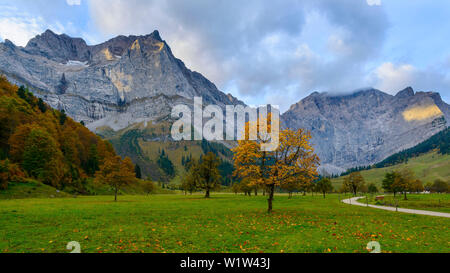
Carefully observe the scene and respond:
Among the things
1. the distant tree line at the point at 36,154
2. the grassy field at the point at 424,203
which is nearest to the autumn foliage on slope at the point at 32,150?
the distant tree line at the point at 36,154

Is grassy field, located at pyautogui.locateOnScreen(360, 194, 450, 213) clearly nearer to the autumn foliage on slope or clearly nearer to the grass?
the grass

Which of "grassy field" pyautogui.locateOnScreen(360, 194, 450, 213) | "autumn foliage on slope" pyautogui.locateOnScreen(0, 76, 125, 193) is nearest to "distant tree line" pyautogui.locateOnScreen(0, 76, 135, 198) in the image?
"autumn foliage on slope" pyautogui.locateOnScreen(0, 76, 125, 193)

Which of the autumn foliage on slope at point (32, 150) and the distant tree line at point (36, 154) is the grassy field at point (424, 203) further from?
the autumn foliage on slope at point (32, 150)

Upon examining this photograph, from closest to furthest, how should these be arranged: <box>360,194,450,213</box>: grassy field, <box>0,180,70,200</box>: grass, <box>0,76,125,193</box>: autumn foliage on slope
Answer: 1. <box>360,194,450,213</box>: grassy field
2. <box>0,180,70,200</box>: grass
3. <box>0,76,125,193</box>: autumn foliage on slope

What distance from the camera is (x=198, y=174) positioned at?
307 ft

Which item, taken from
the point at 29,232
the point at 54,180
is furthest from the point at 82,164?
the point at 29,232

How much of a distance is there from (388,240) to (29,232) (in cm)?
2631

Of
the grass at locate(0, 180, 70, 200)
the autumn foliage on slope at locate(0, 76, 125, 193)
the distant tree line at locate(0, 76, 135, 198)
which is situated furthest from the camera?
the autumn foliage on slope at locate(0, 76, 125, 193)

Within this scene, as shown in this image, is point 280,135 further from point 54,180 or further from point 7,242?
point 54,180

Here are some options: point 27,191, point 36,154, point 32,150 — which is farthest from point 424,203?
point 32,150

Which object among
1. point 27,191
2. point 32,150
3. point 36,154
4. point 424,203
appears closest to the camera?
point 27,191

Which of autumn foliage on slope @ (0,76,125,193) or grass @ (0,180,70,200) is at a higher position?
autumn foliage on slope @ (0,76,125,193)

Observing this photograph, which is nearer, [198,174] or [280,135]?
[280,135]

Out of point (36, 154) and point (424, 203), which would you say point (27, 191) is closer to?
point (36, 154)
